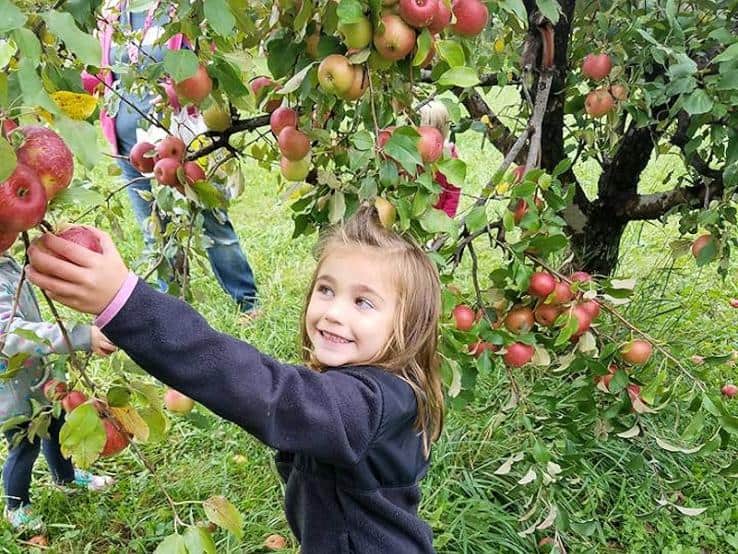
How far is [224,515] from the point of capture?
98 centimetres

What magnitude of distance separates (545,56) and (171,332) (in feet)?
4.05

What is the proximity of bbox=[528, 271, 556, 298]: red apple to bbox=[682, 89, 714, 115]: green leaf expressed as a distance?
513 millimetres

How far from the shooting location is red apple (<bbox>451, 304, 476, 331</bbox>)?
150 centimetres

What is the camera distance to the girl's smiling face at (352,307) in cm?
123

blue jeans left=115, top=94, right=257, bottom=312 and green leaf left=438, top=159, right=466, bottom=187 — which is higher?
green leaf left=438, top=159, right=466, bottom=187

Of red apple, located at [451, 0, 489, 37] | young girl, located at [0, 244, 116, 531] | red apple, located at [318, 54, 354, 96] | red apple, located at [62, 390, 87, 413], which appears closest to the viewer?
red apple, located at [318, 54, 354, 96]

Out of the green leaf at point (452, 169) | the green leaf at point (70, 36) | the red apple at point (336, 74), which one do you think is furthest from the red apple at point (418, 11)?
the green leaf at point (70, 36)

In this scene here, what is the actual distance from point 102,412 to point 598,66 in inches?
59.0

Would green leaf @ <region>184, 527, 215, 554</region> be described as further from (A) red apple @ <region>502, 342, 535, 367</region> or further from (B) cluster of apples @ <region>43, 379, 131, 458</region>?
(A) red apple @ <region>502, 342, 535, 367</region>

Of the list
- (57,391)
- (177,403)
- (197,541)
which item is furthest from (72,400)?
(197,541)

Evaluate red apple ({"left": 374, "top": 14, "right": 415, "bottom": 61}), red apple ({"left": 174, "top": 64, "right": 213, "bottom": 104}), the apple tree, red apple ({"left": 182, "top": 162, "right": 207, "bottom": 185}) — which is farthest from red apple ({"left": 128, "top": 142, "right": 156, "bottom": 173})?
red apple ({"left": 374, "top": 14, "right": 415, "bottom": 61})

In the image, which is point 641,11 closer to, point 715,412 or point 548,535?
point 715,412

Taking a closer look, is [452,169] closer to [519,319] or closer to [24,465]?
[519,319]

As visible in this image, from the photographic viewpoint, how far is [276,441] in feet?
3.26
